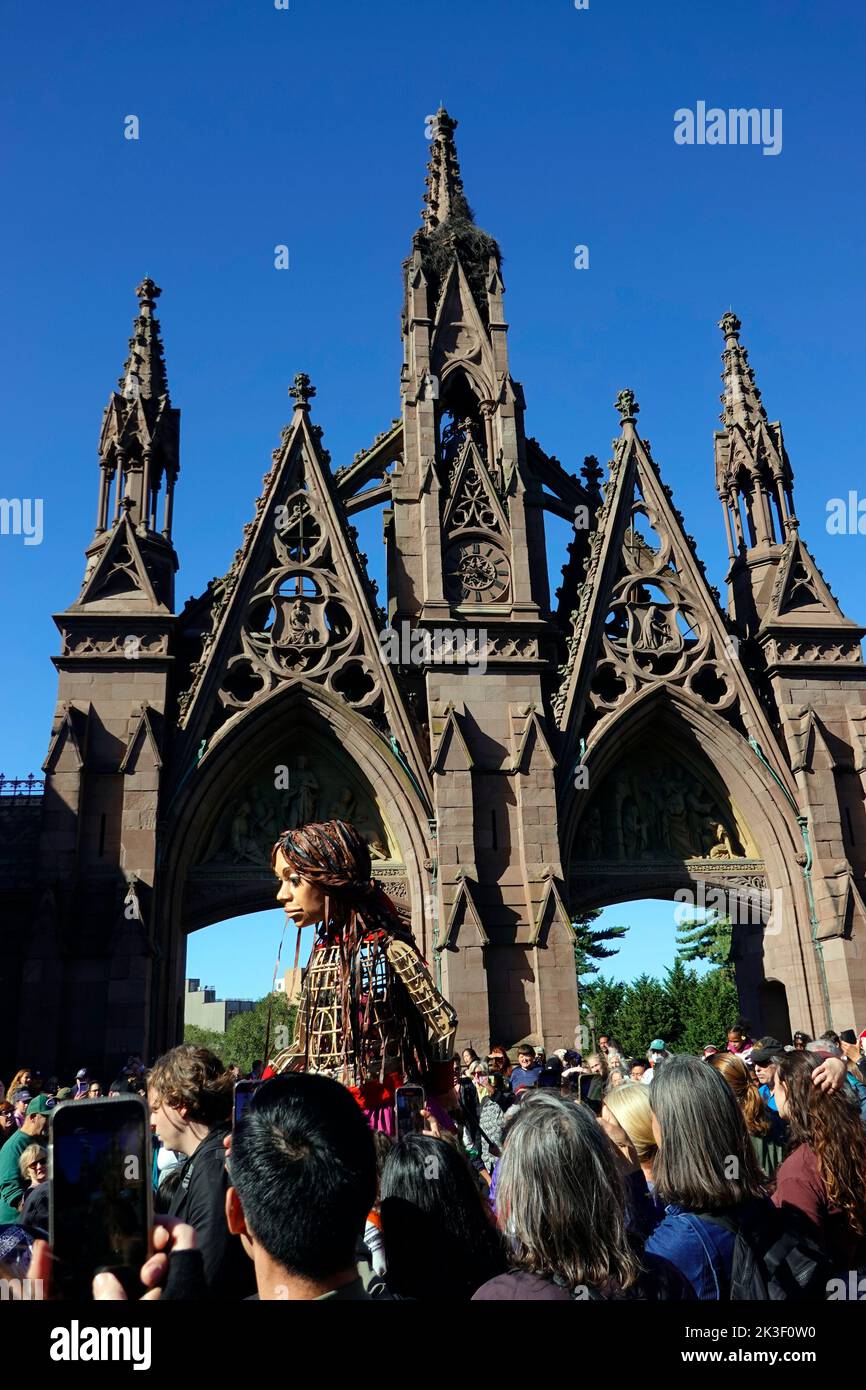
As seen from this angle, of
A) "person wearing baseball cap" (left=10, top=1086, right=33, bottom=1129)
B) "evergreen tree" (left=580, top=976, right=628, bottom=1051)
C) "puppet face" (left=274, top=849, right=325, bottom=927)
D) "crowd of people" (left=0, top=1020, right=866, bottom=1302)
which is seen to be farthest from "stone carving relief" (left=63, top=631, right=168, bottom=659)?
"evergreen tree" (left=580, top=976, right=628, bottom=1051)

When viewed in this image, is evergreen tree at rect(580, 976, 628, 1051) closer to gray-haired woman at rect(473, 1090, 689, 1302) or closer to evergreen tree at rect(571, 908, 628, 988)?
evergreen tree at rect(571, 908, 628, 988)

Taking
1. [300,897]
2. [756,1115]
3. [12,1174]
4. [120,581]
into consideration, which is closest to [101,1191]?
[300,897]

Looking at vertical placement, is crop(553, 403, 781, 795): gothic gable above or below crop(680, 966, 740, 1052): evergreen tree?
above

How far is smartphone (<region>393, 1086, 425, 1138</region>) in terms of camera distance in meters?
4.43

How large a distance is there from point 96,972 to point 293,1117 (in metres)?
17.3

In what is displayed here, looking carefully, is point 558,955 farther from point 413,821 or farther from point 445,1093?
point 445,1093

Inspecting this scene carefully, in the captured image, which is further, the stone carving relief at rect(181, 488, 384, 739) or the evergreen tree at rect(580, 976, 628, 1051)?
the evergreen tree at rect(580, 976, 628, 1051)

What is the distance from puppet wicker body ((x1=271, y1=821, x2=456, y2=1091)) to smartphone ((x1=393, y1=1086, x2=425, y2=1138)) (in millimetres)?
387

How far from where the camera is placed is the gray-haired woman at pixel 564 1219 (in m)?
2.70

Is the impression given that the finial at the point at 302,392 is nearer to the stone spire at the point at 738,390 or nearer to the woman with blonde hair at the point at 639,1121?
the stone spire at the point at 738,390

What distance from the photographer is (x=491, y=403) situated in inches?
970

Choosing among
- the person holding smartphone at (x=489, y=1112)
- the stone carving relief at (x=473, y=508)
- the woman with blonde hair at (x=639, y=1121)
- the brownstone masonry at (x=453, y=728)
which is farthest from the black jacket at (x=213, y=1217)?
the stone carving relief at (x=473, y=508)

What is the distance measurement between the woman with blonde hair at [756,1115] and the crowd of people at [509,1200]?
0.97 m
